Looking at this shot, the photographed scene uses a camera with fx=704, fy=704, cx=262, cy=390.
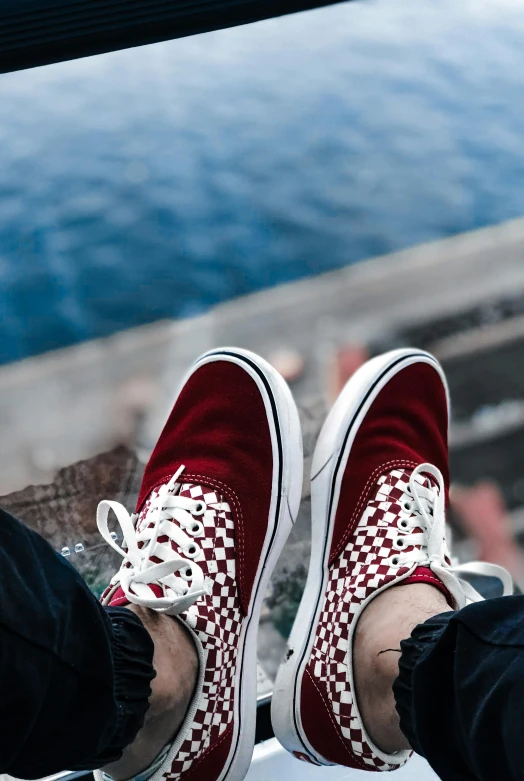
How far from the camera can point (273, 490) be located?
0.80 m

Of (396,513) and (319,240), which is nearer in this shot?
(396,513)

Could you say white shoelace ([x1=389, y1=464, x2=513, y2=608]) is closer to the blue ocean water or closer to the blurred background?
the blurred background

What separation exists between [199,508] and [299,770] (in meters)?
0.29

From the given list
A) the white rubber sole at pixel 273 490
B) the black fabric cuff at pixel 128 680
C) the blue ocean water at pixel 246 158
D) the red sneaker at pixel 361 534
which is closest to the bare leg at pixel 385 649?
the red sneaker at pixel 361 534

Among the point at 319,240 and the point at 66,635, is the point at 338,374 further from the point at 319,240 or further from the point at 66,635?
the point at 66,635

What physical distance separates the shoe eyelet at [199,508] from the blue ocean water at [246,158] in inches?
11.5

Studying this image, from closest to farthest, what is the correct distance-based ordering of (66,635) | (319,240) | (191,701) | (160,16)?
(66,635) → (191,701) → (160,16) → (319,240)

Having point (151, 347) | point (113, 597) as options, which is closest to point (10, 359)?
point (151, 347)

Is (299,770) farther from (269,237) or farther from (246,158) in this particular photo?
(246,158)

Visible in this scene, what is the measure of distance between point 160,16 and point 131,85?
0.20 metres

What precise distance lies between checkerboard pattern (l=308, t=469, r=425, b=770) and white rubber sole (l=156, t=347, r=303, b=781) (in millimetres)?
66

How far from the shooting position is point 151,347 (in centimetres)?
94

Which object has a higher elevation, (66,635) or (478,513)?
(66,635)

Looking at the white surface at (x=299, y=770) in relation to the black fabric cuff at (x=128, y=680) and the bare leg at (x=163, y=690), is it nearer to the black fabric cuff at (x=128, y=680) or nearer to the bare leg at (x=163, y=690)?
the bare leg at (x=163, y=690)
